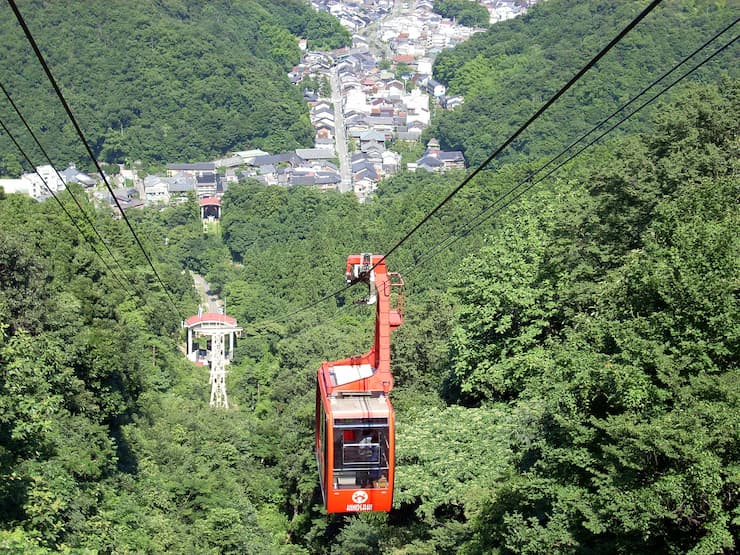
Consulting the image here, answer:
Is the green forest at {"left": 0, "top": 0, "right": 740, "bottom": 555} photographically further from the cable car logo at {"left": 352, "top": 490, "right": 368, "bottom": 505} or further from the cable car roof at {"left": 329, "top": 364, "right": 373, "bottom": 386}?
the cable car roof at {"left": 329, "top": 364, "right": 373, "bottom": 386}

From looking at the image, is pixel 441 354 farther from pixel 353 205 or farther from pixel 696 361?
pixel 353 205

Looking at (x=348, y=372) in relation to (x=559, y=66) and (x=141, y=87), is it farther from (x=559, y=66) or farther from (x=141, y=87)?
(x=141, y=87)

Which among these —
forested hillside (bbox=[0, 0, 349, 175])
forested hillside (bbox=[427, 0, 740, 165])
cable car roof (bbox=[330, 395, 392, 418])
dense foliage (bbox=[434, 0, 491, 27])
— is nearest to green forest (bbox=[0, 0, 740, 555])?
cable car roof (bbox=[330, 395, 392, 418])

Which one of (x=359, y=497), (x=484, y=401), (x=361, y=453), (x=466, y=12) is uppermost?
(x=466, y=12)

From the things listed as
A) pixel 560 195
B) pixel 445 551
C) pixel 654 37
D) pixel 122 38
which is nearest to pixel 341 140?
pixel 122 38

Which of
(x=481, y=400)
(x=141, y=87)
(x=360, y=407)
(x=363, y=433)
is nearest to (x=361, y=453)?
(x=363, y=433)

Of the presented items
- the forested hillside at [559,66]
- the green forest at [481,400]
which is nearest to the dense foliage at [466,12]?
the forested hillside at [559,66]
